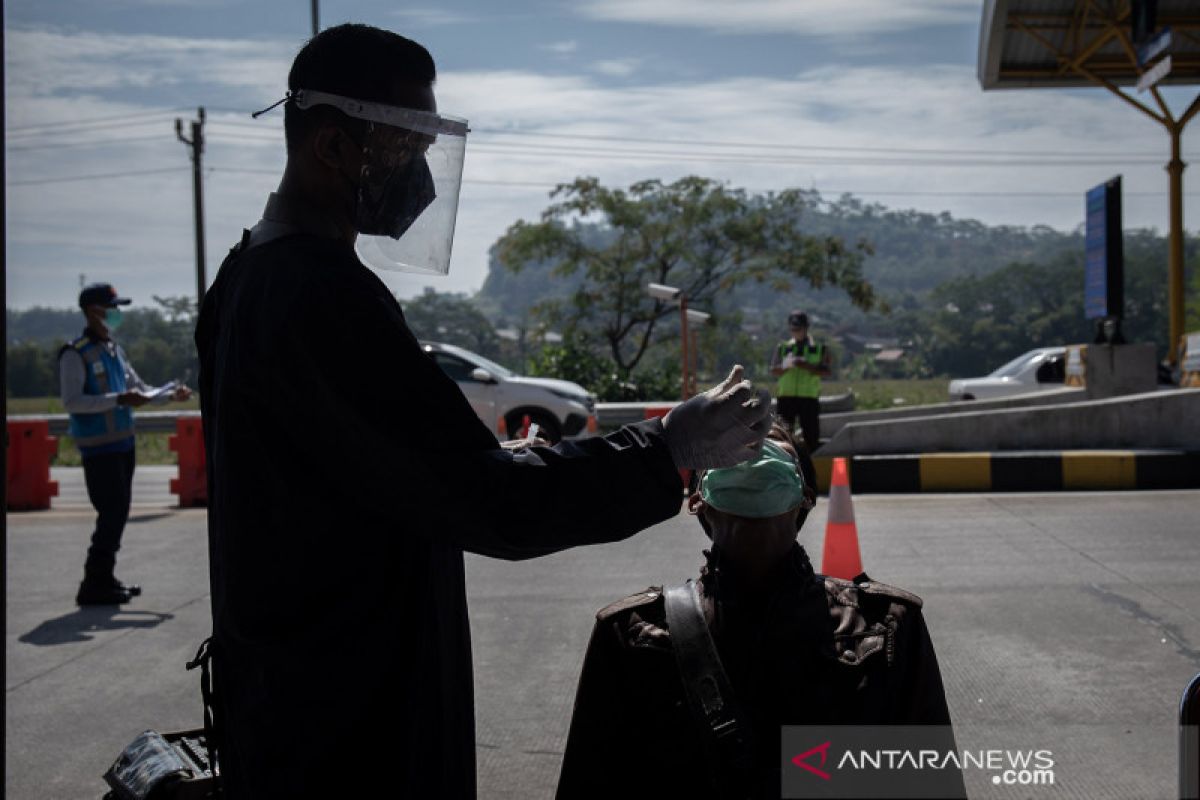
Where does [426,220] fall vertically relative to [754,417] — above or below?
above

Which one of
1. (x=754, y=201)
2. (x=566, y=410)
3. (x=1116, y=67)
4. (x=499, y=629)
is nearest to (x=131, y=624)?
(x=499, y=629)

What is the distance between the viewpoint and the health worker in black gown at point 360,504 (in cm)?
189

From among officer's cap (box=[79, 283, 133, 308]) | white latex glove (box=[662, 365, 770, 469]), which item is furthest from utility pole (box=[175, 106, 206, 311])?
white latex glove (box=[662, 365, 770, 469])

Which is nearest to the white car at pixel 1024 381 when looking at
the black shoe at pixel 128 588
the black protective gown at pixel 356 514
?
the black shoe at pixel 128 588

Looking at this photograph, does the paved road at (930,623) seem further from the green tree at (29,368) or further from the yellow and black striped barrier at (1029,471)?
the green tree at (29,368)

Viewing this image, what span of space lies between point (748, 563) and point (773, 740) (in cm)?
40

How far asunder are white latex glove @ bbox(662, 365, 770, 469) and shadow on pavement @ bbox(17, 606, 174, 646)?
654 cm

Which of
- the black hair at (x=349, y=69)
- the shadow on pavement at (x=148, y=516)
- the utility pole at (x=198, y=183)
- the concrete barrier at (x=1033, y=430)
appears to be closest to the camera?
the black hair at (x=349, y=69)

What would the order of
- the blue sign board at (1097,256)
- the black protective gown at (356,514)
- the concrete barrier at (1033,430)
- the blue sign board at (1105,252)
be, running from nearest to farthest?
the black protective gown at (356,514) < the concrete barrier at (1033,430) < the blue sign board at (1105,252) < the blue sign board at (1097,256)

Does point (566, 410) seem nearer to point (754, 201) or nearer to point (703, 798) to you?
point (703, 798)

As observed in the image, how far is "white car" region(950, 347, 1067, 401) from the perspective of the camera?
24.8 metres

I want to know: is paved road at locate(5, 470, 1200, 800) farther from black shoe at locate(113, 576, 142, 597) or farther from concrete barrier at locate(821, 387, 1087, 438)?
concrete barrier at locate(821, 387, 1087, 438)

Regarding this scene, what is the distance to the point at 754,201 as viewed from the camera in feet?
117

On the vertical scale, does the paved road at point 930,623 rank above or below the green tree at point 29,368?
below
